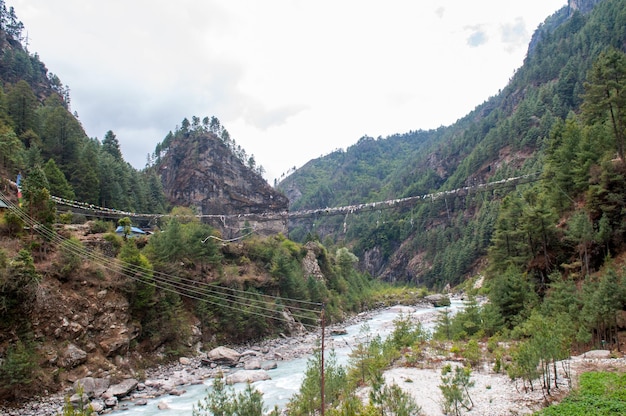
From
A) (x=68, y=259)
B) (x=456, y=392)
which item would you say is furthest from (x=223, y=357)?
(x=456, y=392)

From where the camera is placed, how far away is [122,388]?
17547mm

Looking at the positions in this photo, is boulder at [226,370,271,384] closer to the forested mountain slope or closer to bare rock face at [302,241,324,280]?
bare rock face at [302,241,324,280]

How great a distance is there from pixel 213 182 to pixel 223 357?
48.4 meters

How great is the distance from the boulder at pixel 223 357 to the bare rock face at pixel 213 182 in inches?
1578

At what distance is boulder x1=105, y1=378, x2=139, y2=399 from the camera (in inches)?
671

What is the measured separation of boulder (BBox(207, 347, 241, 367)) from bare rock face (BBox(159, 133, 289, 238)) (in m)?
40.1

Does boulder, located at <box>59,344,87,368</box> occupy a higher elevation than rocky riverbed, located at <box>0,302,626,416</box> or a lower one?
higher

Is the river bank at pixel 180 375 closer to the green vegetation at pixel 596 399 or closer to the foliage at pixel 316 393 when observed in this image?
the foliage at pixel 316 393

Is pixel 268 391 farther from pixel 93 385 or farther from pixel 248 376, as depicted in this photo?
pixel 93 385

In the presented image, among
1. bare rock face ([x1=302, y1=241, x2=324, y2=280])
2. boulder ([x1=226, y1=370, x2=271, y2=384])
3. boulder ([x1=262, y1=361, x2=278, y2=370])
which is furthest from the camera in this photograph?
bare rock face ([x1=302, y1=241, x2=324, y2=280])

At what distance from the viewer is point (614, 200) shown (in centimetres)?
1947

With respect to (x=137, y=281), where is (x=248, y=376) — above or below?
below

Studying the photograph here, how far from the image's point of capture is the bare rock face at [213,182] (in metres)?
67.3

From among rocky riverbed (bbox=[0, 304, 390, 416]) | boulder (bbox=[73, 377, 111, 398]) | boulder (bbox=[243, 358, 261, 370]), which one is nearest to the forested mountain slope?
rocky riverbed (bbox=[0, 304, 390, 416])
